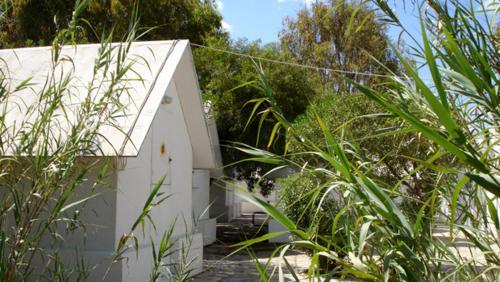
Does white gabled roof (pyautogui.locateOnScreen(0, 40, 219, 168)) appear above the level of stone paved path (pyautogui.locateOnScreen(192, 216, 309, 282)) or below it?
above

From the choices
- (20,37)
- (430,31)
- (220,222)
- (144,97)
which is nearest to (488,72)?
(430,31)

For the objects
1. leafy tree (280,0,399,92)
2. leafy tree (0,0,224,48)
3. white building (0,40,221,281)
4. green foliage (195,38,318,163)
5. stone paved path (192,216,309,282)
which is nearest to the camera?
white building (0,40,221,281)

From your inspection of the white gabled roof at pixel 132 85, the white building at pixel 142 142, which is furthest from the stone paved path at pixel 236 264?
the white gabled roof at pixel 132 85

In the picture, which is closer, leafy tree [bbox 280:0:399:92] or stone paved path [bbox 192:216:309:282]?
stone paved path [bbox 192:216:309:282]

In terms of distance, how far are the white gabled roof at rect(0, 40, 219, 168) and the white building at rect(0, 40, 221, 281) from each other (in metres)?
0.02

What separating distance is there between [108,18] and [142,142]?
566 inches

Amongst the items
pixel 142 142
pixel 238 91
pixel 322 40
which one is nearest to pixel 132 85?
pixel 142 142

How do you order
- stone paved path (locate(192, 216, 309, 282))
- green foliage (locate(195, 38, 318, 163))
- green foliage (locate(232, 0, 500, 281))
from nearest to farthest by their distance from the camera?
green foliage (locate(232, 0, 500, 281)) < stone paved path (locate(192, 216, 309, 282)) < green foliage (locate(195, 38, 318, 163))

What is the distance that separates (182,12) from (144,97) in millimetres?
14163

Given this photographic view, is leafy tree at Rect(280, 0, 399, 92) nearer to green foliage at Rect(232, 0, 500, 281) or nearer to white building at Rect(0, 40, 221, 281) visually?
white building at Rect(0, 40, 221, 281)

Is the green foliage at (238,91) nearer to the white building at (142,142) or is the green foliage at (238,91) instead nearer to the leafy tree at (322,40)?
the white building at (142,142)

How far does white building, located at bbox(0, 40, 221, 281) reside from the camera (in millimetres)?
8609

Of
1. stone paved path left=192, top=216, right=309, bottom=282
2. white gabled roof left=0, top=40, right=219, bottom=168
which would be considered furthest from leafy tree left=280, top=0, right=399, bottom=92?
white gabled roof left=0, top=40, right=219, bottom=168

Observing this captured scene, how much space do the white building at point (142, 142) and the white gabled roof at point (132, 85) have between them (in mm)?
15
